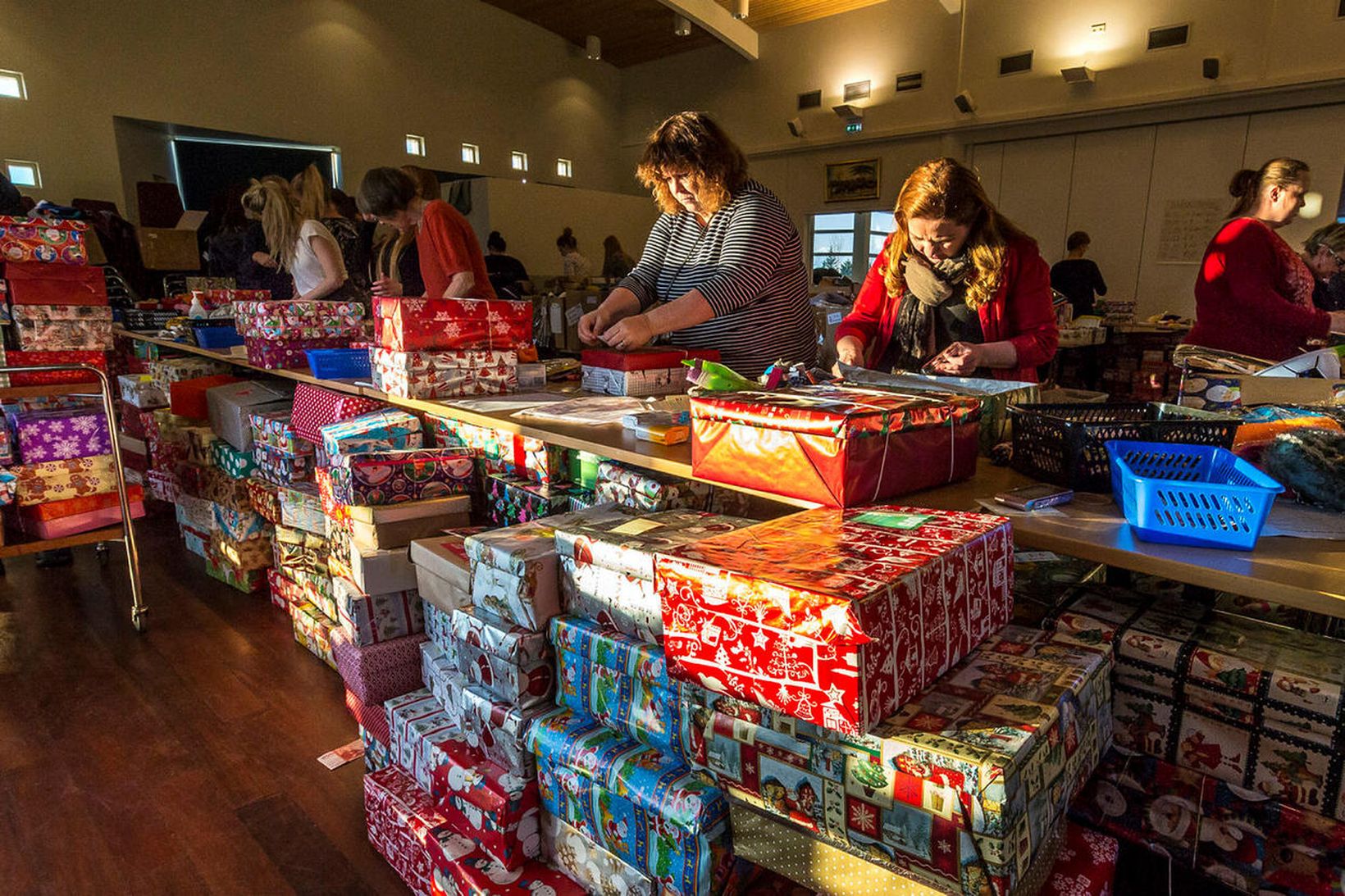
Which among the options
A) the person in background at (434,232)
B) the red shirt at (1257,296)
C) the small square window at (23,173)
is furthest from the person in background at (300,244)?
the small square window at (23,173)

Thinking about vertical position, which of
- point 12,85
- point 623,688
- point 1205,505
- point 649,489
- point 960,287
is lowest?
point 623,688

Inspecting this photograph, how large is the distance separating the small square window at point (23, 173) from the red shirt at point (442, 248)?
6.24 meters

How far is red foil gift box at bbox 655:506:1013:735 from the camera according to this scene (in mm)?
835

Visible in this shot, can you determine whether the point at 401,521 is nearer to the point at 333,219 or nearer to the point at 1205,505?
the point at 1205,505

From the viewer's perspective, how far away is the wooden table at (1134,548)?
85cm

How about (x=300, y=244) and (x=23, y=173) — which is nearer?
(x=300, y=244)

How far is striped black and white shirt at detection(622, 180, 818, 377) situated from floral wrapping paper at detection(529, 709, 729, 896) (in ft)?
3.88

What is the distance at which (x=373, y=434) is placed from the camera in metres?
2.15

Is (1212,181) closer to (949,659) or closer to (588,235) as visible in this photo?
(588,235)

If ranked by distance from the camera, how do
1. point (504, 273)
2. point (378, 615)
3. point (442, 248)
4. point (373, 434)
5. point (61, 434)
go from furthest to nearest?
1. point (504, 273)
2. point (442, 248)
3. point (61, 434)
4. point (373, 434)
5. point (378, 615)

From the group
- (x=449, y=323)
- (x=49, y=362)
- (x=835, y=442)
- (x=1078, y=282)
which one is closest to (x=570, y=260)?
(x=1078, y=282)

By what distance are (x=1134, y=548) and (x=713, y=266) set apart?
148 cm

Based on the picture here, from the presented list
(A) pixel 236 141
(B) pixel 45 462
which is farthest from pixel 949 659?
(A) pixel 236 141

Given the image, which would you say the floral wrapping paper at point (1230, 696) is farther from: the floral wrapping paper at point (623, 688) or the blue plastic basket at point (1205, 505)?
the floral wrapping paper at point (623, 688)
